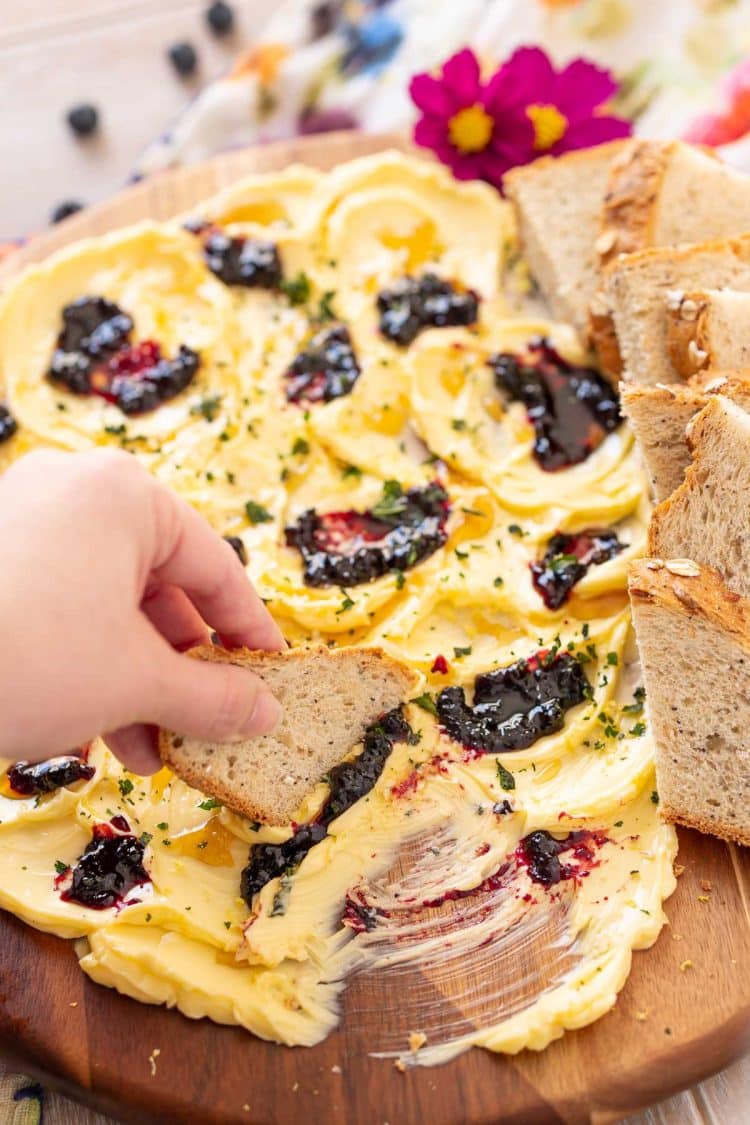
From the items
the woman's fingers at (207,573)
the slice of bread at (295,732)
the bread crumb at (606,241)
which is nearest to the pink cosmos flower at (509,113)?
the bread crumb at (606,241)

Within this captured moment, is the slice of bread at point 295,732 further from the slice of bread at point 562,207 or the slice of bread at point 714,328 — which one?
the slice of bread at point 562,207

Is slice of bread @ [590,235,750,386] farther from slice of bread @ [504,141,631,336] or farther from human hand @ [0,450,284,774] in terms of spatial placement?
human hand @ [0,450,284,774]

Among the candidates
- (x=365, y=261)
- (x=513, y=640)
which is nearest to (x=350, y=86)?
(x=365, y=261)

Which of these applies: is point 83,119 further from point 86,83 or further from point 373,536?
point 373,536

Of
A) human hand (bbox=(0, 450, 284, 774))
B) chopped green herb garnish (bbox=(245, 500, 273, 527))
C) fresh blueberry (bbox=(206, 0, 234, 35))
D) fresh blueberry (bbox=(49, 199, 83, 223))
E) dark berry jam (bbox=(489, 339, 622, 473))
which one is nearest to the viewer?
human hand (bbox=(0, 450, 284, 774))

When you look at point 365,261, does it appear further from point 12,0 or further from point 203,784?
point 12,0

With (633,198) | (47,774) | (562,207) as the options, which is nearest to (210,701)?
(47,774)

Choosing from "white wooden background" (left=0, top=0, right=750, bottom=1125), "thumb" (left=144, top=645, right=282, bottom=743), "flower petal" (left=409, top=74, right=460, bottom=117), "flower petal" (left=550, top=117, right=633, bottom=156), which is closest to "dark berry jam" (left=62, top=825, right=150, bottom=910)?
"thumb" (left=144, top=645, right=282, bottom=743)
